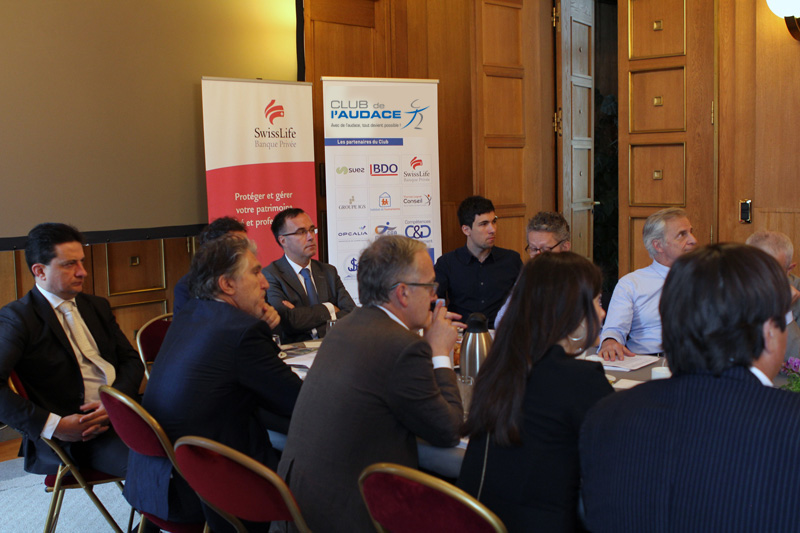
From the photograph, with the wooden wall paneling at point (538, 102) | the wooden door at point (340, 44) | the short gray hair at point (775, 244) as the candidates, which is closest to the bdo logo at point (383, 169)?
the wooden door at point (340, 44)

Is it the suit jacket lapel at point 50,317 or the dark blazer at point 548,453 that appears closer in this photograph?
the dark blazer at point 548,453

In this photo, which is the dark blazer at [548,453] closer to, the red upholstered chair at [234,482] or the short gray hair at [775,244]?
the red upholstered chair at [234,482]

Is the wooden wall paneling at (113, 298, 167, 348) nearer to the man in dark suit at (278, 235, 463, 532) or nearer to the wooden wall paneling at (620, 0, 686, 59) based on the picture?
the man in dark suit at (278, 235, 463, 532)

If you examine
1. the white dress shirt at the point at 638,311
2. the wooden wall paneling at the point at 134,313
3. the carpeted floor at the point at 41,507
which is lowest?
the carpeted floor at the point at 41,507

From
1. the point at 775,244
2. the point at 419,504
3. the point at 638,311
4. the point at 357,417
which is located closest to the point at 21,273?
the point at 357,417

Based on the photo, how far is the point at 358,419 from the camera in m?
2.00

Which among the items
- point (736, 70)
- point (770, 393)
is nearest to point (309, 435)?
point (770, 393)

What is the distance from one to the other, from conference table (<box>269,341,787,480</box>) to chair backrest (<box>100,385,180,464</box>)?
1.36 feet

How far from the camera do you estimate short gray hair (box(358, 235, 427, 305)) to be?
224 cm

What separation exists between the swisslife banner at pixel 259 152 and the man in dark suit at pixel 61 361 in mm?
2198

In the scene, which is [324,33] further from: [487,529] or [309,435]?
[487,529]

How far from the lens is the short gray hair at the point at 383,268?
2236 millimetres

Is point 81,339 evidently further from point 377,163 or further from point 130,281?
point 377,163

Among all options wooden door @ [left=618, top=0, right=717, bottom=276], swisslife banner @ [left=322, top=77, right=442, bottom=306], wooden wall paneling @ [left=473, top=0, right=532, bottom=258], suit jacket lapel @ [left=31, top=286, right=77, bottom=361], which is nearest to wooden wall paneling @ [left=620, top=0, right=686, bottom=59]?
wooden door @ [left=618, top=0, right=717, bottom=276]
